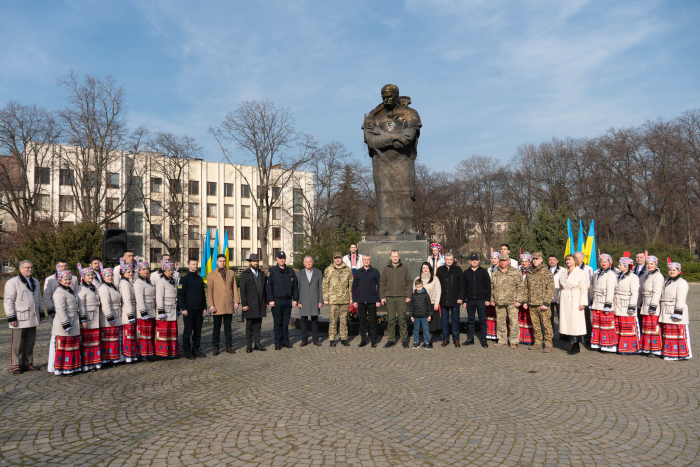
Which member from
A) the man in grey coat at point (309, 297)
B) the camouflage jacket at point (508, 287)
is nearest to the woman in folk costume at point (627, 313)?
the camouflage jacket at point (508, 287)

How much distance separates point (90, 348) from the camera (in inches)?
277

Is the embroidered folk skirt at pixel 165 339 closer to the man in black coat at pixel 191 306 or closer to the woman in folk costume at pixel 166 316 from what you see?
the woman in folk costume at pixel 166 316

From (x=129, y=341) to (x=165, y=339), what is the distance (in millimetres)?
543

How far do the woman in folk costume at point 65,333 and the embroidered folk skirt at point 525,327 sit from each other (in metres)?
7.40

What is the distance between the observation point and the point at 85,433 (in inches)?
173

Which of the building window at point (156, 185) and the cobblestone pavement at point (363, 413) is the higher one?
the building window at point (156, 185)

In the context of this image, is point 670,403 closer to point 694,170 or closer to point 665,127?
point 694,170

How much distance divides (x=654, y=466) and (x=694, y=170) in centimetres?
4149

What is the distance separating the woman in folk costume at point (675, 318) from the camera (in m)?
7.34

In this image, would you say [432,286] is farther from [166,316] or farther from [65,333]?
[65,333]

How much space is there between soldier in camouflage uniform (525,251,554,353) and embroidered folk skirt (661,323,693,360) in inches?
67.1

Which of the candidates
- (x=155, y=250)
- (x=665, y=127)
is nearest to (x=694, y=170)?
(x=665, y=127)

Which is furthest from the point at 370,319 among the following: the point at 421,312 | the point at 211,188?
the point at 211,188

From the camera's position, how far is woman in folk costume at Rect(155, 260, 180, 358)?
7.77 meters
